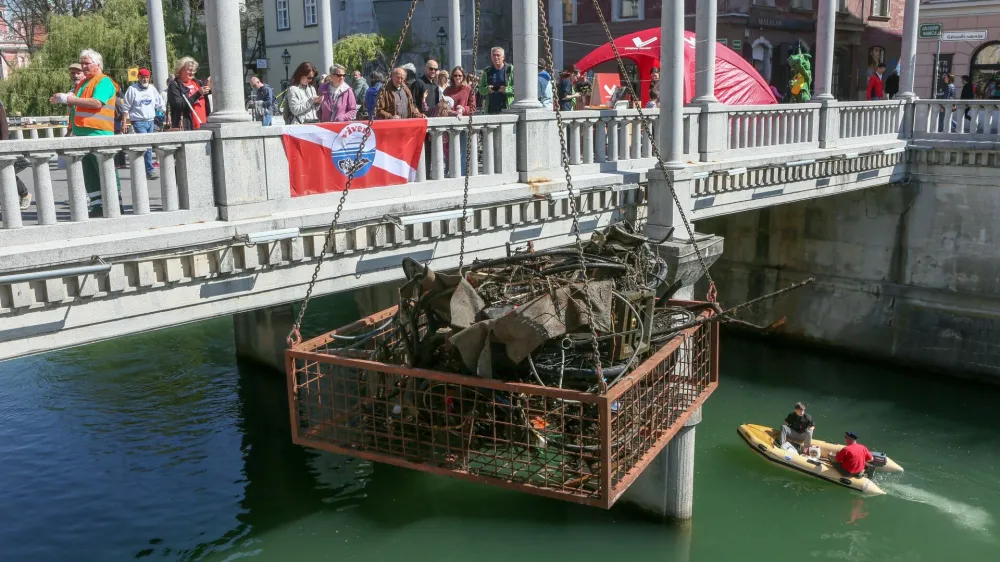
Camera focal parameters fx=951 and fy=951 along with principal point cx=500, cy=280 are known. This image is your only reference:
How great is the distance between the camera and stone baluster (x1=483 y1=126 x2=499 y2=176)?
10.8 metres

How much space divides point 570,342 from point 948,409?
14.0 metres

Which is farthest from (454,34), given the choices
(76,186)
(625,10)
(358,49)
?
(358,49)

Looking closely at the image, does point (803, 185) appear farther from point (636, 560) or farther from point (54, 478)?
point (54, 478)

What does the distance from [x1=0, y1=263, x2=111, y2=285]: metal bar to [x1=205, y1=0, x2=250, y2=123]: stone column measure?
70.7 inches

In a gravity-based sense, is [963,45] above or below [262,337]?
above

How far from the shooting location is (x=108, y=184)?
309 inches

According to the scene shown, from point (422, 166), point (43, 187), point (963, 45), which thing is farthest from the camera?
point (963, 45)

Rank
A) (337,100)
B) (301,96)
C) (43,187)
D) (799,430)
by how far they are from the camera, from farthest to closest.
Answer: (799,430) → (301,96) → (337,100) → (43,187)

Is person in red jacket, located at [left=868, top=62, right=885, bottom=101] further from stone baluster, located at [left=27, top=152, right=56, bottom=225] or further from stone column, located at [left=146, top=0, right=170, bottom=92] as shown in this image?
stone baluster, located at [left=27, top=152, right=56, bottom=225]

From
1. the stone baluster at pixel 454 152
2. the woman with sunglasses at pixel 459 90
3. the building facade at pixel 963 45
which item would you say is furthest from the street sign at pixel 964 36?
the stone baluster at pixel 454 152

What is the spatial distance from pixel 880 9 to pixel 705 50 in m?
25.5

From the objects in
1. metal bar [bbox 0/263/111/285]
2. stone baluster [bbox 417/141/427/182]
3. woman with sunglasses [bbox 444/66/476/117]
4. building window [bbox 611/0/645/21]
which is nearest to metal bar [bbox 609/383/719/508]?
stone baluster [bbox 417/141/427/182]

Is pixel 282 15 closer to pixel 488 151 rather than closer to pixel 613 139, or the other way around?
pixel 613 139

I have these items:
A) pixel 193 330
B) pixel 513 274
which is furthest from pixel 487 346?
pixel 193 330
